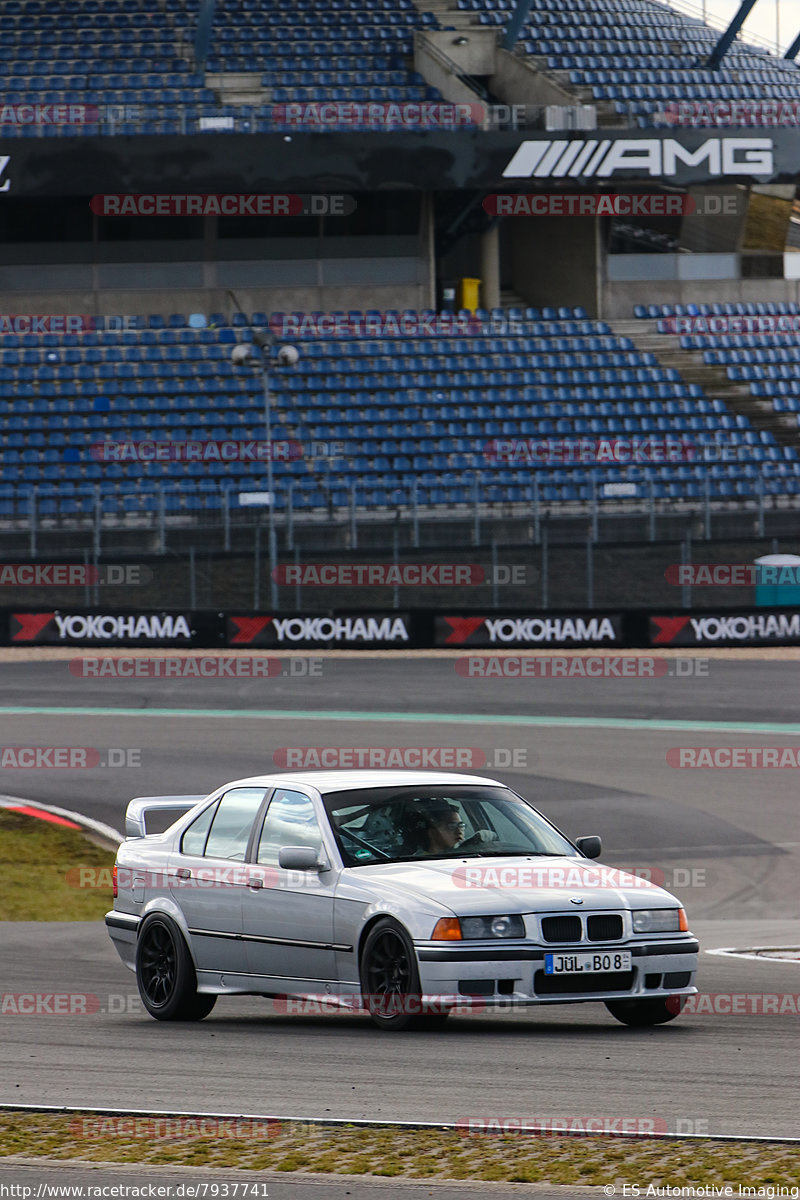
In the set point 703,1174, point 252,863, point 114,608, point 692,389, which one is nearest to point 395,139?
point 692,389

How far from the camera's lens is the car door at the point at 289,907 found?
26.2 feet

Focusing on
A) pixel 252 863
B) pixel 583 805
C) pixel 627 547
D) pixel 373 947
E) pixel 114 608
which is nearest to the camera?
pixel 373 947

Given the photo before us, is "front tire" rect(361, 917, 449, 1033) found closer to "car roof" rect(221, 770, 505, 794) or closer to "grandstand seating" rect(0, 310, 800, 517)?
"car roof" rect(221, 770, 505, 794)

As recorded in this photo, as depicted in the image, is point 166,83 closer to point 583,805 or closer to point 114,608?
point 114,608

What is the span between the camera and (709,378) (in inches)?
1465

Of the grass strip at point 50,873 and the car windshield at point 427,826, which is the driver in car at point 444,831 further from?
the grass strip at point 50,873

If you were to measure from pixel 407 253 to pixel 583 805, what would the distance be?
25.4 m

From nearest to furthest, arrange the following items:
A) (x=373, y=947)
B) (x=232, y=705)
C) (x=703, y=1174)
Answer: (x=703, y=1174), (x=373, y=947), (x=232, y=705)

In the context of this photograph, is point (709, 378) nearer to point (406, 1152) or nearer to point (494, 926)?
point (494, 926)

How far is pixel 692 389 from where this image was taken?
120 ft

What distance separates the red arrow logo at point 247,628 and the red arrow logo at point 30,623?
3145mm

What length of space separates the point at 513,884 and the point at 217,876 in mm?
1699

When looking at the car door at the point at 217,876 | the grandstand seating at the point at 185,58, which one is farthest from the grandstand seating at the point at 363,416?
the car door at the point at 217,876

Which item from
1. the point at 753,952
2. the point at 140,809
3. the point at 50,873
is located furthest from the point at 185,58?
the point at 140,809
